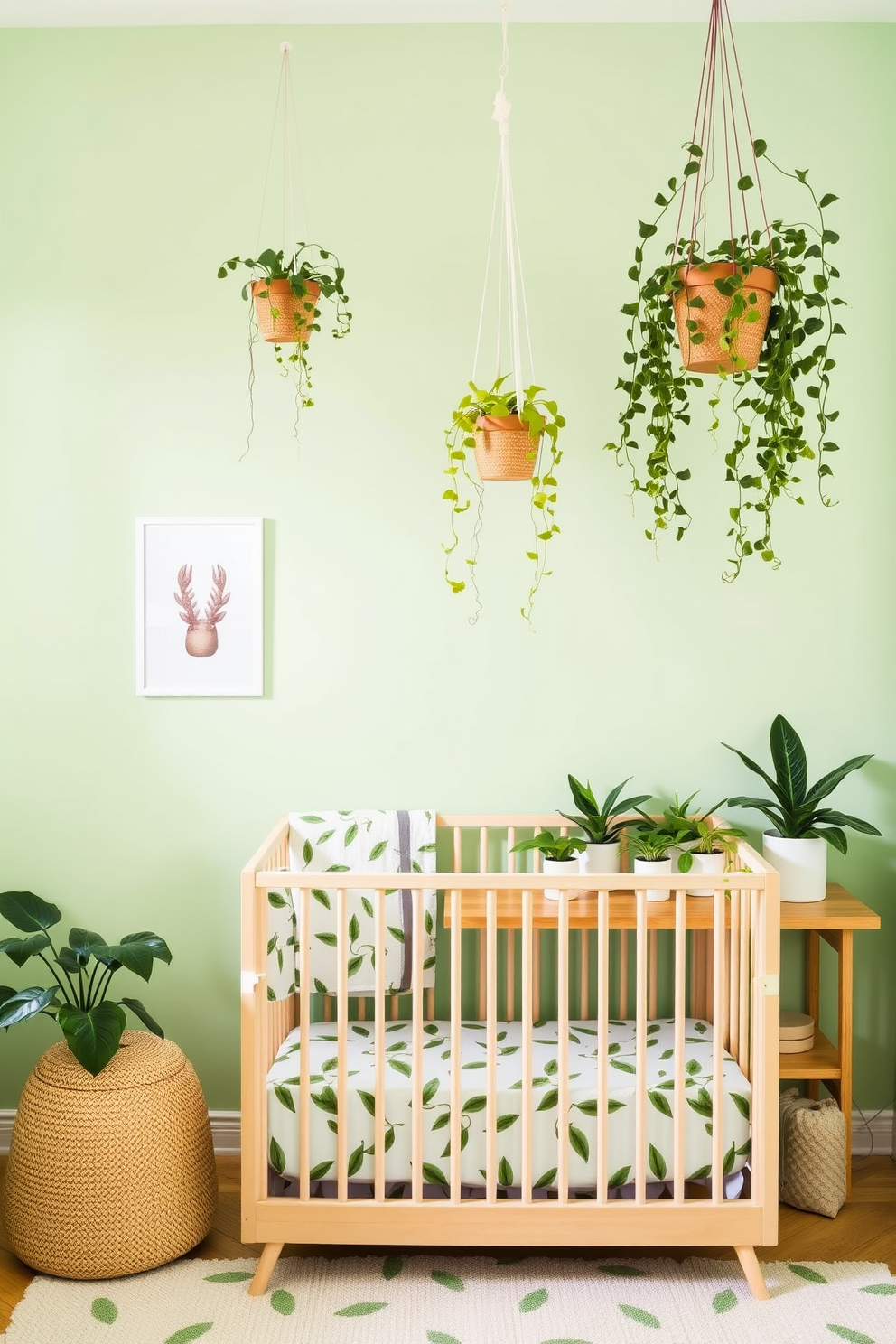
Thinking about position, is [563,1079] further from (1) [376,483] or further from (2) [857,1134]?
(1) [376,483]

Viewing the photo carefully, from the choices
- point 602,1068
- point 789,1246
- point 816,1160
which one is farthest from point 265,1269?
point 816,1160

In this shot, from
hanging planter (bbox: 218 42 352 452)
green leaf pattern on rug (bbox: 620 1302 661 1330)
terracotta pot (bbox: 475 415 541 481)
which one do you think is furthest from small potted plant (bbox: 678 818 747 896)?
hanging planter (bbox: 218 42 352 452)

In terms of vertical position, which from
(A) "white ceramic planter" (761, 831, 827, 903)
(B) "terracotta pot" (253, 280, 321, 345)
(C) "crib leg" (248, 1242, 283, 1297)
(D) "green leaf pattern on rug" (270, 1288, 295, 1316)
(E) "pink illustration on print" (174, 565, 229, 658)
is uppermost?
(B) "terracotta pot" (253, 280, 321, 345)

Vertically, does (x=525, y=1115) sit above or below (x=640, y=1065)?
below

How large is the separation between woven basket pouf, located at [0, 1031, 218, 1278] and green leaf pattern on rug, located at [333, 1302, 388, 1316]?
374 mm

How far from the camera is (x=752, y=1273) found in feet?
6.97

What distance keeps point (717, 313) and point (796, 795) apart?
1194 millimetres

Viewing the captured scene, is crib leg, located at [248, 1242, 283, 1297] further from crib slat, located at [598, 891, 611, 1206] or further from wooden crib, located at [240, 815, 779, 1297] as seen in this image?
crib slat, located at [598, 891, 611, 1206]

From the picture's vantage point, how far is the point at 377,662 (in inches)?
108

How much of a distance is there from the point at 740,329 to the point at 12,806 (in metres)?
2.11

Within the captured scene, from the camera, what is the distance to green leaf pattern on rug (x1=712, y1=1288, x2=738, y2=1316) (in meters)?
2.08

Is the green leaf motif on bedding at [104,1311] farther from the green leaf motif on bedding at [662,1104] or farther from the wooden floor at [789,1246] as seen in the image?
the green leaf motif on bedding at [662,1104]

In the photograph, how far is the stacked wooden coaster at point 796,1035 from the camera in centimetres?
255

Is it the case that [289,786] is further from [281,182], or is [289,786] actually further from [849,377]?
[849,377]
